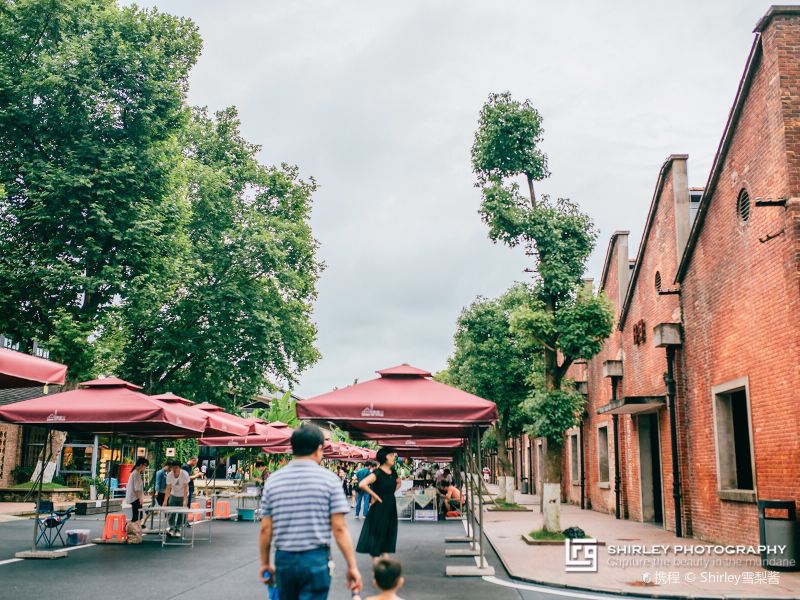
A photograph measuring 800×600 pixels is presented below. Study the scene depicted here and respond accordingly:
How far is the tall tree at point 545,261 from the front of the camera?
1622 cm

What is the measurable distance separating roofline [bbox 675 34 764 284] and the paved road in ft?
25.8

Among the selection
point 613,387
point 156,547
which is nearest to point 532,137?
point 613,387

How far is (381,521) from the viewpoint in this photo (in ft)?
32.2

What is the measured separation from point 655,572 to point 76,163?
19.0 m

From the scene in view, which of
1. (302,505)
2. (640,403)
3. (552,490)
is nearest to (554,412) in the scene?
(552,490)

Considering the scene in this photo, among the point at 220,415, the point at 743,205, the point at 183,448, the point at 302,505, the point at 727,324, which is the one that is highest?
the point at 743,205

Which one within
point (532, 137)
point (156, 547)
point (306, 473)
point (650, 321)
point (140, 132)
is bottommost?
point (156, 547)

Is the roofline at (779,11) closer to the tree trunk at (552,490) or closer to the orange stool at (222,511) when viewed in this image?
the tree trunk at (552,490)

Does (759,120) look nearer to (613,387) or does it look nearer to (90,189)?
(613,387)

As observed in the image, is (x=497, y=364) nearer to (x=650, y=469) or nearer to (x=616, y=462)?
(x=616, y=462)

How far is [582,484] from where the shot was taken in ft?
89.3

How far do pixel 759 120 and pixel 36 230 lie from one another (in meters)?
20.2

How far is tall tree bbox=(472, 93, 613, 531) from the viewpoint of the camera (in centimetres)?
1622

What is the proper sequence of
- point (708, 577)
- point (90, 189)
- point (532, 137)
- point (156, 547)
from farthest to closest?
1. point (90, 189)
2. point (532, 137)
3. point (156, 547)
4. point (708, 577)
